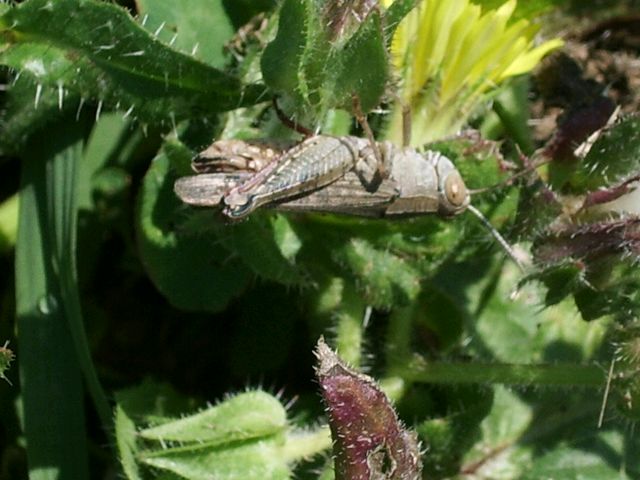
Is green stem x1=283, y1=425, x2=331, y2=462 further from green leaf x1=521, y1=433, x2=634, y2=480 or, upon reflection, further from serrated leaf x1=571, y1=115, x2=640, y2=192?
serrated leaf x1=571, y1=115, x2=640, y2=192

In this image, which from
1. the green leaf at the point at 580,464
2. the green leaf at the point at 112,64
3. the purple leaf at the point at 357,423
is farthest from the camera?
the green leaf at the point at 580,464

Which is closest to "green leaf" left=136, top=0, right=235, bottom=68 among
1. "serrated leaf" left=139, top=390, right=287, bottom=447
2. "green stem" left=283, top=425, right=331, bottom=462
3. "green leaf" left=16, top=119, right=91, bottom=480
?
"green leaf" left=16, top=119, right=91, bottom=480

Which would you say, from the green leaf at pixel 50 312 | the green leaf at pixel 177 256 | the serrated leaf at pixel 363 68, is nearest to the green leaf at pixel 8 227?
the green leaf at pixel 50 312

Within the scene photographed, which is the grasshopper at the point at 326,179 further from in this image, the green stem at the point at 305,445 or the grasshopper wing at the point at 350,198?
the green stem at the point at 305,445

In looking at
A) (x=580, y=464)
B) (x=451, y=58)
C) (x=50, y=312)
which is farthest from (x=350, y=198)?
(x=580, y=464)

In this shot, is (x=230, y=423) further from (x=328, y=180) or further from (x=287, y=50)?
(x=287, y=50)

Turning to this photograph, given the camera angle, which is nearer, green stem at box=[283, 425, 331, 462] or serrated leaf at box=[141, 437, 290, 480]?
serrated leaf at box=[141, 437, 290, 480]

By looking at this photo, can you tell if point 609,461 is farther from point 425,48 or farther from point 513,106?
point 425,48
